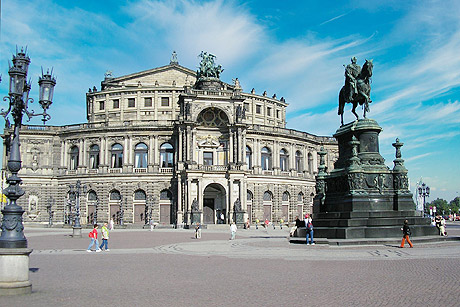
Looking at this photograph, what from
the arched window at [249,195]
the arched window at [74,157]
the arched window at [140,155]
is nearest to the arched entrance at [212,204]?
the arched window at [249,195]

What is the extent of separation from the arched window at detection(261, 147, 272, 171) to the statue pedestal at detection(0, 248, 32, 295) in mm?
58522

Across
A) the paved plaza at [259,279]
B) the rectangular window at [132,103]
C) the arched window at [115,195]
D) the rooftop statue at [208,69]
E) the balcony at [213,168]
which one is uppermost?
the rooftop statue at [208,69]

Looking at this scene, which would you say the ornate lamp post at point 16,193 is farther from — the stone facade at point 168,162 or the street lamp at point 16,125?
the stone facade at point 168,162

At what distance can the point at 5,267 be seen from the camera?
1062cm

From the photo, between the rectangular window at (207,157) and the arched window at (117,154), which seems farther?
the arched window at (117,154)

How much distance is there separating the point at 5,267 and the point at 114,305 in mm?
3010

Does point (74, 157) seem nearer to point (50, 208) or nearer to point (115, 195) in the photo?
point (50, 208)

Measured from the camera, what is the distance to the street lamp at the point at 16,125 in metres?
11.2

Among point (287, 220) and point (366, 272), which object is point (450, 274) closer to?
point (366, 272)

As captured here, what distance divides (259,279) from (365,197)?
10771mm

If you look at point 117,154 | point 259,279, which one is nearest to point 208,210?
point 117,154

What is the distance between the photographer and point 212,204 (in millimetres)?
63781

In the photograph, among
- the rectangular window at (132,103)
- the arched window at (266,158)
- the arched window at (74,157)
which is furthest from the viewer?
the rectangular window at (132,103)

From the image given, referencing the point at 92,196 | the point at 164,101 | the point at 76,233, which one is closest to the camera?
the point at 76,233
